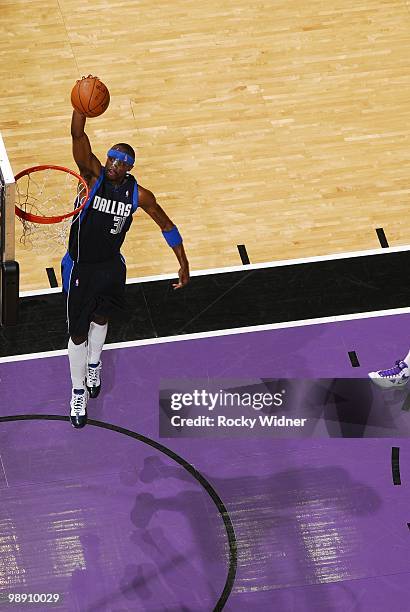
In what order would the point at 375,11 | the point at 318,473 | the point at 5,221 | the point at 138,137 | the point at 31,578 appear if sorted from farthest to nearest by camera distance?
1. the point at 375,11
2. the point at 138,137
3. the point at 318,473
4. the point at 31,578
5. the point at 5,221

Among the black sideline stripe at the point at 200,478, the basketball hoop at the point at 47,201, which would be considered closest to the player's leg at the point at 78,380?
the black sideline stripe at the point at 200,478

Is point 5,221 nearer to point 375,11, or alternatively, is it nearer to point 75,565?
point 75,565

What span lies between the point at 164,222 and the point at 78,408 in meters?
1.83

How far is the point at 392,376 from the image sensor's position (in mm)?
11031

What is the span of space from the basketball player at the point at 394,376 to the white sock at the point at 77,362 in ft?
8.49

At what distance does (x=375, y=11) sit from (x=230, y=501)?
22.0ft

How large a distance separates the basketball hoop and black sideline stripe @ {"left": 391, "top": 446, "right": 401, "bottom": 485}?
3.33 m

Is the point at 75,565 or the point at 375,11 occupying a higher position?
the point at 375,11

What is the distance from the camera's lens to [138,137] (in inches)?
509

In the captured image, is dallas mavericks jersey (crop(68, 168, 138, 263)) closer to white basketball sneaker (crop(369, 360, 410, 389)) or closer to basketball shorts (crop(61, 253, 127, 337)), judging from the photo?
basketball shorts (crop(61, 253, 127, 337))

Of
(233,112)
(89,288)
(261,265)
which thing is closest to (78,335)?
(89,288)

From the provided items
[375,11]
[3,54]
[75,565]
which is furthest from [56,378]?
[375,11]

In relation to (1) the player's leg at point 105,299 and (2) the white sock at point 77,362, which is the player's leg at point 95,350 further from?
(2) the white sock at point 77,362
